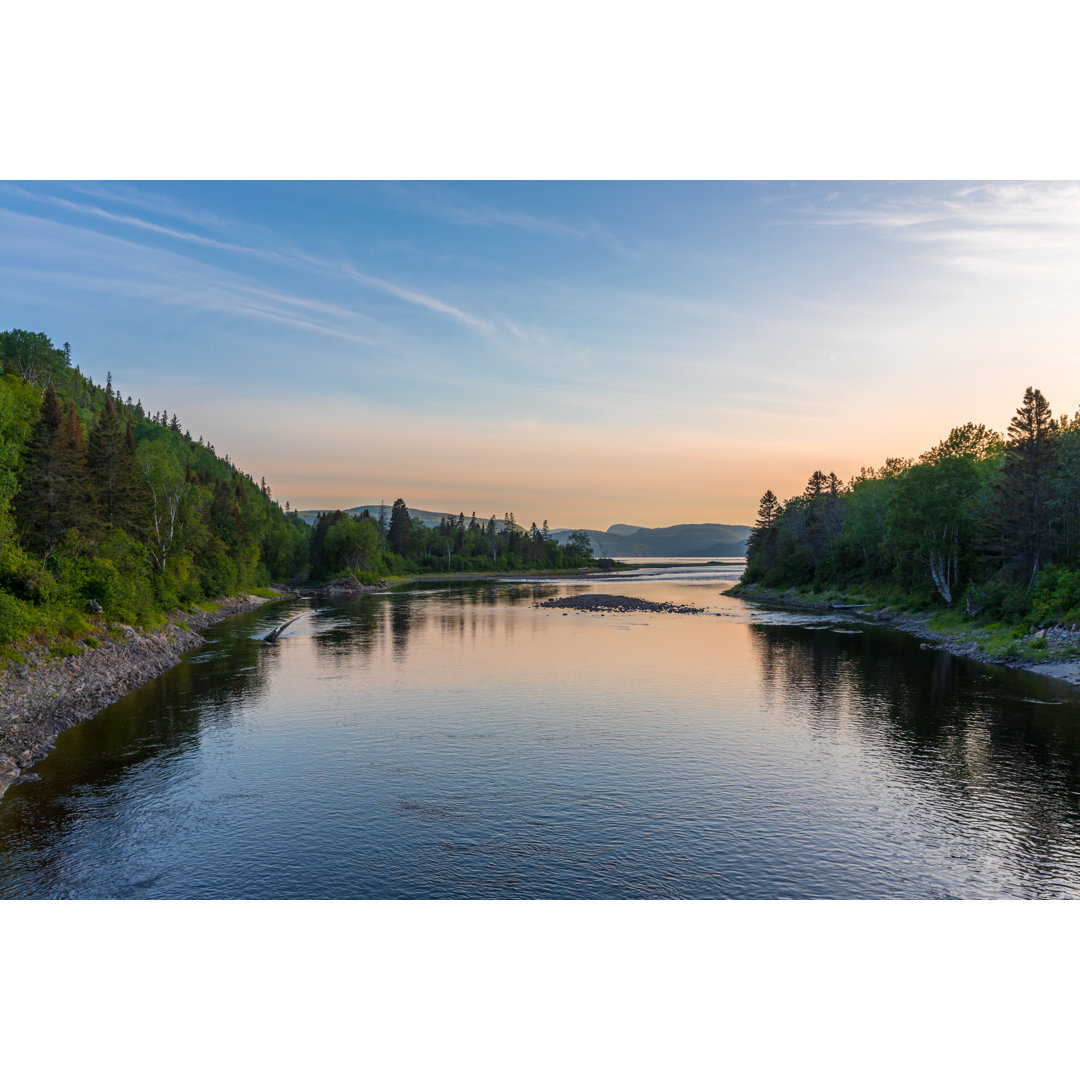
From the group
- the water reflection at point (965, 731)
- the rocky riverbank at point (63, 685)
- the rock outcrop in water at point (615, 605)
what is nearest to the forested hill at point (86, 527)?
the rocky riverbank at point (63, 685)

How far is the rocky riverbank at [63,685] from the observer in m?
30.5

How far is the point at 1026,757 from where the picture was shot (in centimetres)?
3078

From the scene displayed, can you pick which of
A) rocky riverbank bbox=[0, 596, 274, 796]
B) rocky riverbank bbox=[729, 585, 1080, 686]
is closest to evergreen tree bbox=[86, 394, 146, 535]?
rocky riverbank bbox=[0, 596, 274, 796]

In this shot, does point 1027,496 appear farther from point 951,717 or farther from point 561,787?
point 561,787

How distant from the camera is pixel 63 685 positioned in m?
39.9

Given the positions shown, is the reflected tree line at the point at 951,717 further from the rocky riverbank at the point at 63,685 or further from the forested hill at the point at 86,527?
the forested hill at the point at 86,527

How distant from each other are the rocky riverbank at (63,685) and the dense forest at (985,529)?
67.3m

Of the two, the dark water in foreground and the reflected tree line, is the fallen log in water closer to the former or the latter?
the dark water in foreground

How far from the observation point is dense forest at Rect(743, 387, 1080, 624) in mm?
60375

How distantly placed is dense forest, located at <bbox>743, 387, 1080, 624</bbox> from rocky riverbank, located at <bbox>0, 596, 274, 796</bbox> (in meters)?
67.3

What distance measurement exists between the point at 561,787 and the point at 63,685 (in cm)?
3139

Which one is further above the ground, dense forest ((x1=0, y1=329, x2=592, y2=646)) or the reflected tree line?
dense forest ((x1=0, y1=329, x2=592, y2=646))

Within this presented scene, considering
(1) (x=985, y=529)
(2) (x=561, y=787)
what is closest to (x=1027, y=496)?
(1) (x=985, y=529)
